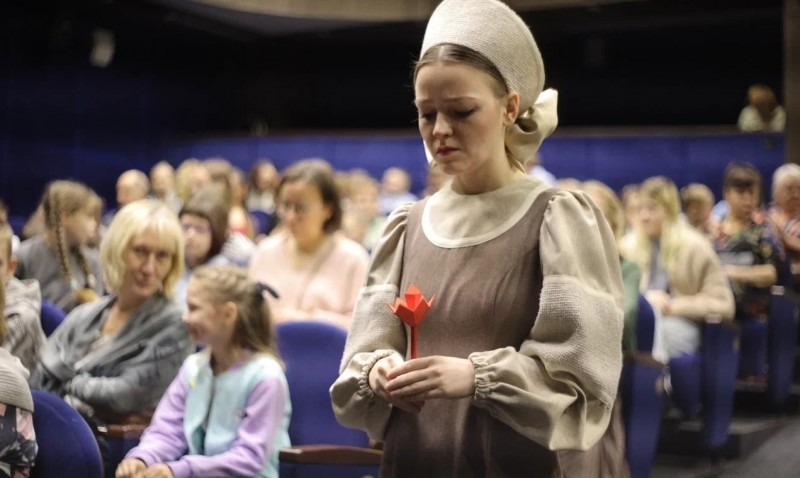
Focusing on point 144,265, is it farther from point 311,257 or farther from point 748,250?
point 748,250

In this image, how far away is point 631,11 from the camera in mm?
8664

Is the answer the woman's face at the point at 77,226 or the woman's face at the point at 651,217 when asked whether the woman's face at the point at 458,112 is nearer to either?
the woman's face at the point at 77,226

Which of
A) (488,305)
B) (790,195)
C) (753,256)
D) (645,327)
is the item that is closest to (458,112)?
(488,305)

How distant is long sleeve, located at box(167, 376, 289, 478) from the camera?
7.64ft

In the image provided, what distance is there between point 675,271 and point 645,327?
0.88 m

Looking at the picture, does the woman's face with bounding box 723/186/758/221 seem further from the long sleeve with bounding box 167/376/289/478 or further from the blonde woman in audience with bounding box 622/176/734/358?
the long sleeve with bounding box 167/376/289/478

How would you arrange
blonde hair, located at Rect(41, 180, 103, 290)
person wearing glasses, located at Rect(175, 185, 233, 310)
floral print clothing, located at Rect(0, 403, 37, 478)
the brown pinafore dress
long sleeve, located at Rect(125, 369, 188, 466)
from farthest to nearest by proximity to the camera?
blonde hair, located at Rect(41, 180, 103, 290), person wearing glasses, located at Rect(175, 185, 233, 310), long sleeve, located at Rect(125, 369, 188, 466), floral print clothing, located at Rect(0, 403, 37, 478), the brown pinafore dress

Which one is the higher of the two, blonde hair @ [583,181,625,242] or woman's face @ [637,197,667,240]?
blonde hair @ [583,181,625,242]

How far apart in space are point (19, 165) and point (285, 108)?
10.9 ft

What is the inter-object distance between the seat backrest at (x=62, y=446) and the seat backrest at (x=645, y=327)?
2.27 metres

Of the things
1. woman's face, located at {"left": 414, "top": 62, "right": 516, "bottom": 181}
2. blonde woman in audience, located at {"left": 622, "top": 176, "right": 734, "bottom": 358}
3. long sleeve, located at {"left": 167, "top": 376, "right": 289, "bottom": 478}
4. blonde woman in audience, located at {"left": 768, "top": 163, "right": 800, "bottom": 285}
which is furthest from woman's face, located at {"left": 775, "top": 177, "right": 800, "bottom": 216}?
woman's face, located at {"left": 414, "top": 62, "right": 516, "bottom": 181}

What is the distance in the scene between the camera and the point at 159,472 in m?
2.27

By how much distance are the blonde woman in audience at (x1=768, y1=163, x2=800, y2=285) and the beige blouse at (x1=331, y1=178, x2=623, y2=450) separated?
4.32 metres

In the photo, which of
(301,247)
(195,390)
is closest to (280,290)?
(301,247)
